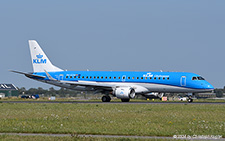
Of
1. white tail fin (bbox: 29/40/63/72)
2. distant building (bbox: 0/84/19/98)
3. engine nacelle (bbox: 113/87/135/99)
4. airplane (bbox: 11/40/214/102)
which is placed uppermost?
distant building (bbox: 0/84/19/98)

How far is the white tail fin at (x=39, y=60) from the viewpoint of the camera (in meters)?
65.7

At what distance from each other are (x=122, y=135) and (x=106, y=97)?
39731mm

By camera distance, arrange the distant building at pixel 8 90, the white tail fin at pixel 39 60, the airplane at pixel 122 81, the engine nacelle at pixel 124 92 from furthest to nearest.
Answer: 1. the distant building at pixel 8 90
2. the white tail fin at pixel 39 60
3. the engine nacelle at pixel 124 92
4. the airplane at pixel 122 81

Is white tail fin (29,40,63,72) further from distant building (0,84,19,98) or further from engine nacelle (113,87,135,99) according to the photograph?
distant building (0,84,19,98)

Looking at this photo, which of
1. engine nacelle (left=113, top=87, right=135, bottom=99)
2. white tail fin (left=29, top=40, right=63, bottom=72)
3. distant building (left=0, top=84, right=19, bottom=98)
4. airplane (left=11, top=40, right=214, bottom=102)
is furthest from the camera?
distant building (left=0, top=84, right=19, bottom=98)

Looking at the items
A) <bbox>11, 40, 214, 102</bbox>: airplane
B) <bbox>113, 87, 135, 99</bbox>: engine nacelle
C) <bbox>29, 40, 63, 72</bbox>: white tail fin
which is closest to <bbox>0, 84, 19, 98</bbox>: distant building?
<bbox>29, 40, 63, 72</bbox>: white tail fin

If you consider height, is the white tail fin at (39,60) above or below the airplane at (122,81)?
above

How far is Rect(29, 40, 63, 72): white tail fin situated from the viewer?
65688 mm

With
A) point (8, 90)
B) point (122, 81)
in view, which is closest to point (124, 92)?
point (122, 81)

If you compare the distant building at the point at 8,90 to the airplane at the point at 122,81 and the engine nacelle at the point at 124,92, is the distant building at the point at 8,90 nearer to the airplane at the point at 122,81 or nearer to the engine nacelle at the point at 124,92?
the airplane at the point at 122,81

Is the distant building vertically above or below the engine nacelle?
above

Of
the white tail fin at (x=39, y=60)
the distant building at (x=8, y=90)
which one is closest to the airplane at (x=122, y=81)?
the white tail fin at (x=39, y=60)

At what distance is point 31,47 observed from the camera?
6794 centimetres

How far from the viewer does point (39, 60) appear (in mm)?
66875
